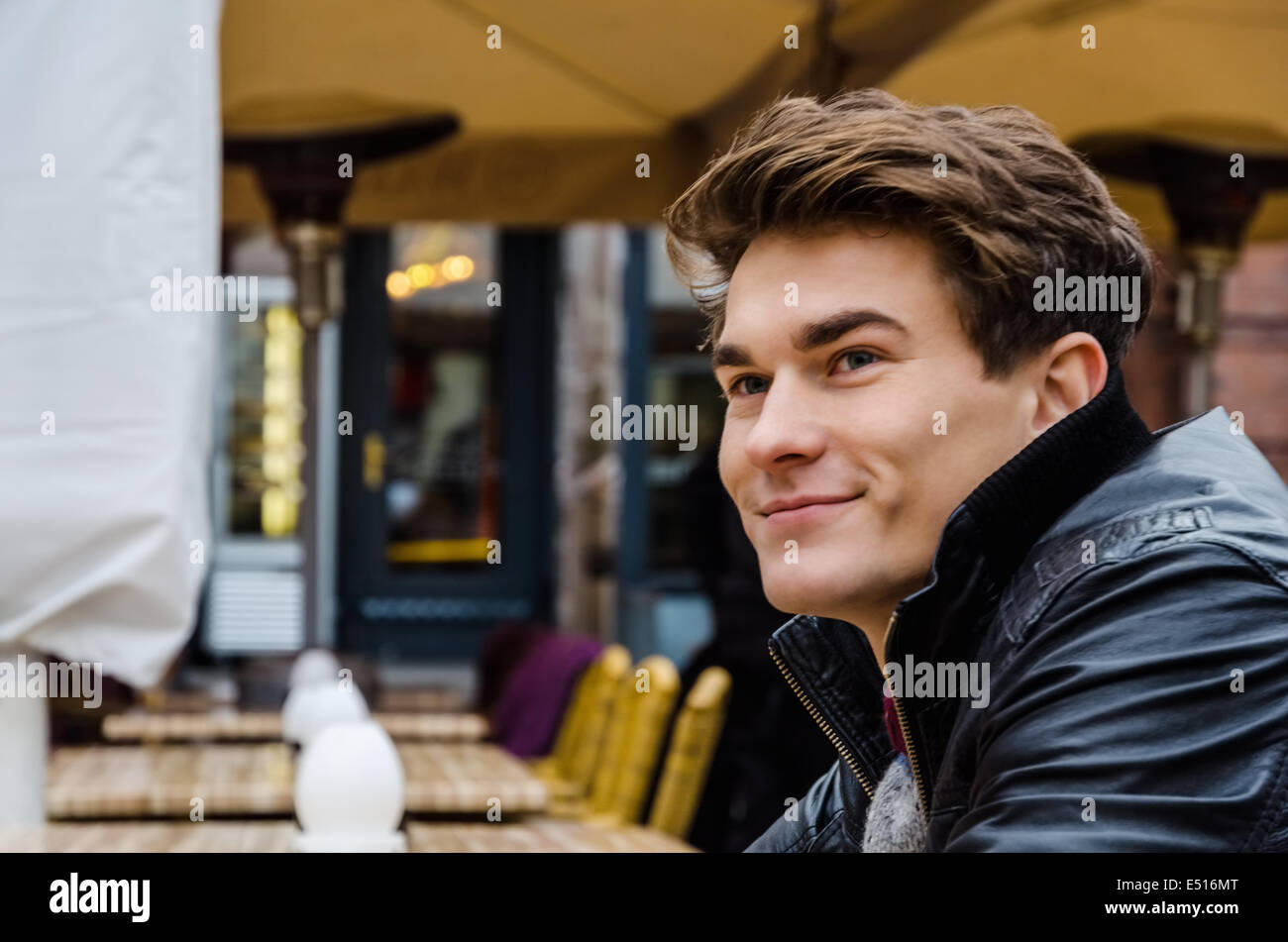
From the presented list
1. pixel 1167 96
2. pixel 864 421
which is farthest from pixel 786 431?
pixel 1167 96

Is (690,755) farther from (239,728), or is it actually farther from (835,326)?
(835,326)

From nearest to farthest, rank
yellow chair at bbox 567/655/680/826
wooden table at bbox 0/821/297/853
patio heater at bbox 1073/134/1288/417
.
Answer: wooden table at bbox 0/821/297/853
yellow chair at bbox 567/655/680/826
patio heater at bbox 1073/134/1288/417

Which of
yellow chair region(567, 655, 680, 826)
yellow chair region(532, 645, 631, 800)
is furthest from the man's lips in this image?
yellow chair region(532, 645, 631, 800)

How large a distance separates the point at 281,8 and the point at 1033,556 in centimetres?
321

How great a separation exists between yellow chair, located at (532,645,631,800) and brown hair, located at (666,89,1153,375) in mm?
2706

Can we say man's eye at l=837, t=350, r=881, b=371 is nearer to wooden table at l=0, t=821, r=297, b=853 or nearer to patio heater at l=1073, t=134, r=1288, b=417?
wooden table at l=0, t=821, r=297, b=853

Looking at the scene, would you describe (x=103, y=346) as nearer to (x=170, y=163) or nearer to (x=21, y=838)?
(x=170, y=163)

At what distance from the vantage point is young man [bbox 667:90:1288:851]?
92 centimetres

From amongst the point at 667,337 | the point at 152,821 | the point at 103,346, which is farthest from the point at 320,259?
the point at 667,337

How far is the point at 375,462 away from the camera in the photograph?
930 cm

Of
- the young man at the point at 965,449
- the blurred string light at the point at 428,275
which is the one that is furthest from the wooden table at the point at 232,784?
the blurred string light at the point at 428,275

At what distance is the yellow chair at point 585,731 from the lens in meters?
3.96

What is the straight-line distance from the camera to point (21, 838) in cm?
232

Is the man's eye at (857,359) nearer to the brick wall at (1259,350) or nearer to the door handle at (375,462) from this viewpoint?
the brick wall at (1259,350)
